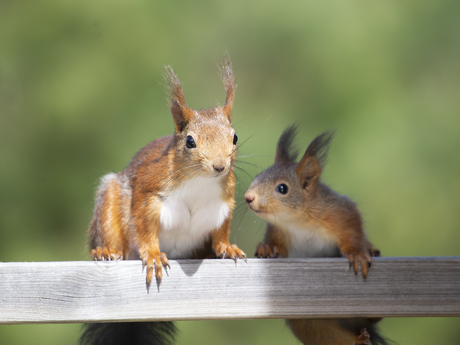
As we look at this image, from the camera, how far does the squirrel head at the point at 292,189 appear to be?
1709mm

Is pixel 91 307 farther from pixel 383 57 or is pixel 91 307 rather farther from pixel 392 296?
pixel 383 57

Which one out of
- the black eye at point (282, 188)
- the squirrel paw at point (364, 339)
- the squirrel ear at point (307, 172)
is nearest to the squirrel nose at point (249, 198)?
the black eye at point (282, 188)

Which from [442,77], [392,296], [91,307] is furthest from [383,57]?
[91,307]

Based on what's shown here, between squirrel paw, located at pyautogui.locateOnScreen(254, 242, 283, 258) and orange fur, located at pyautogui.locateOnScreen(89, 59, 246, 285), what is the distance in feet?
0.51

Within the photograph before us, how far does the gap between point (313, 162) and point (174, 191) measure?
1.76ft

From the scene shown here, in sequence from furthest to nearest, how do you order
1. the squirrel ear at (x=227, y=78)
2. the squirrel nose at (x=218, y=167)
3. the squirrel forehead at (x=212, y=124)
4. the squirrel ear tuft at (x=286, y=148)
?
the squirrel ear tuft at (x=286, y=148) < the squirrel ear at (x=227, y=78) < the squirrel forehead at (x=212, y=124) < the squirrel nose at (x=218, y=167)

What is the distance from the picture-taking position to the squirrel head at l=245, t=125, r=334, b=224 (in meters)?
1.71

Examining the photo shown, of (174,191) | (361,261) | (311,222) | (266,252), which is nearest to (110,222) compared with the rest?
(174,191)

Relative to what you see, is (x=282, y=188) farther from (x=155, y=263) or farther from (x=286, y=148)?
(x=155, y=263)

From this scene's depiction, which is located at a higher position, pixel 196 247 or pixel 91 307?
pixel 196 247

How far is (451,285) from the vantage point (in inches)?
55.7

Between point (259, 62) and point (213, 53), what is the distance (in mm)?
314

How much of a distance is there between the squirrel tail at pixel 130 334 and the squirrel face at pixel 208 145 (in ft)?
2.13

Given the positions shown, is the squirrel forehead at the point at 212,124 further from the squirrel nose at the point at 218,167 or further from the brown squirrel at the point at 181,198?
the squirrel nose at the point at 218,167
